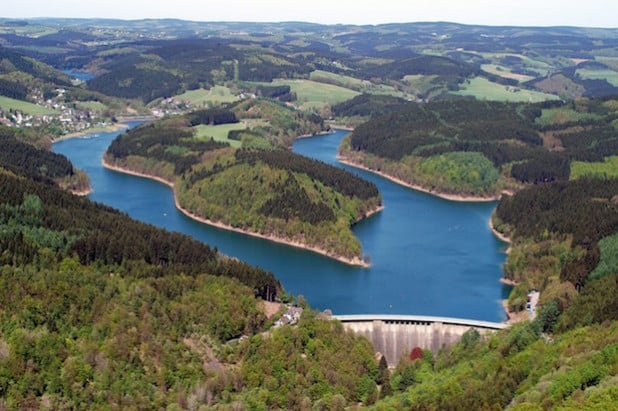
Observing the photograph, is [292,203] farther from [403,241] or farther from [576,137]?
[576,137]

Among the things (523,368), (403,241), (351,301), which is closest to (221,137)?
(403,241)

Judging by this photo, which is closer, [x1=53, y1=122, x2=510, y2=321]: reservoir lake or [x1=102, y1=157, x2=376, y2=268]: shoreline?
[x1=53, y1=122, x2=510, y2=321]: reservoir lake

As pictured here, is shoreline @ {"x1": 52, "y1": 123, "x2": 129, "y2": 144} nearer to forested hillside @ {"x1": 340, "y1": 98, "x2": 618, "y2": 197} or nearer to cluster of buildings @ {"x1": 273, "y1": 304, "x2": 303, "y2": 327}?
forested hillside @ {"x1": 340, "y1": 98, "x2": 618, "y2": 197}

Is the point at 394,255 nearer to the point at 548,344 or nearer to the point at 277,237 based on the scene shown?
the point at 277,237

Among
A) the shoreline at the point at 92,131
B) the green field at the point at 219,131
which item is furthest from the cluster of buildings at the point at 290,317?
the shoreline at the point at 92,131

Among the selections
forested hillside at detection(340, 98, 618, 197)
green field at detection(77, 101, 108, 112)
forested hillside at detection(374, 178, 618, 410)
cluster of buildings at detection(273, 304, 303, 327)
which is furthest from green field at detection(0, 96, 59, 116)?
cluster of buildings at detection(273, 304, 303, 327)
